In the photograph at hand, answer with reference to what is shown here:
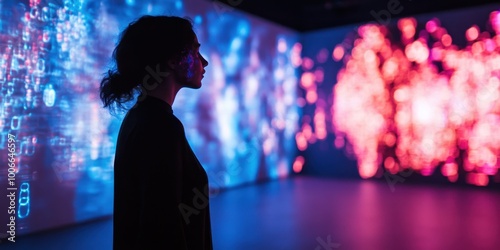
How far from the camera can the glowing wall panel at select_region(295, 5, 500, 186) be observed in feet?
14.5

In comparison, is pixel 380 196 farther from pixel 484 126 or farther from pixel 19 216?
pixel 19 216

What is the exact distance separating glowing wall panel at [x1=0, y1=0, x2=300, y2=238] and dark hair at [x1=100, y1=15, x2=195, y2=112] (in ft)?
6.60

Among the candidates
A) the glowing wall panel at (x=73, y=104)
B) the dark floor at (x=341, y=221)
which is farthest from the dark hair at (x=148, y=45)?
the glowing wall panel at (x=73, y=104)

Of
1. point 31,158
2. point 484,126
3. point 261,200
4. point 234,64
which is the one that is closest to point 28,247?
point 31,158

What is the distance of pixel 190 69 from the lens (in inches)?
36.8

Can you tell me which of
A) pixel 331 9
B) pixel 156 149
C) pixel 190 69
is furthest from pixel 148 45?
pixel 331 9

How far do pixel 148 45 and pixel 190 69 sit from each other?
11 centimetres

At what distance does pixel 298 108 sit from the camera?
19.3 ft

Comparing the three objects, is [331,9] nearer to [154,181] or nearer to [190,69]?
[190,69]

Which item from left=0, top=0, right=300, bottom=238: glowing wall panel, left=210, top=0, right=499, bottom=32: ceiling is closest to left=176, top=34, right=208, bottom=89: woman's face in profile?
left=0, top=0, right=300, bottom=238: glowing wall panel

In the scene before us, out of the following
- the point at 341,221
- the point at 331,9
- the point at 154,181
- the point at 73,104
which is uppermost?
the point at 331,9

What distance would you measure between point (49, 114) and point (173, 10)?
1.57 meters

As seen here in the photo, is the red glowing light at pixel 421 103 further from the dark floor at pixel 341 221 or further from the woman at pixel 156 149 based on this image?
the woman at pixel 156 149

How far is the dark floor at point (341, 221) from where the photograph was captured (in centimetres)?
248
